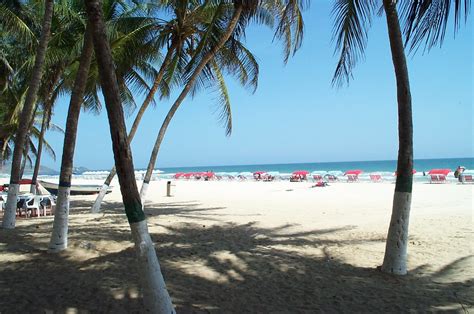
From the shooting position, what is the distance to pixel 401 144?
4.95 m

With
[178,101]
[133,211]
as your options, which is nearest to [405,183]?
[133,211]

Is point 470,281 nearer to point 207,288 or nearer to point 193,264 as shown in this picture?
point 207,288

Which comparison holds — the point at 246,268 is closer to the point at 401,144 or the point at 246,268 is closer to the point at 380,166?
the point at 401,144

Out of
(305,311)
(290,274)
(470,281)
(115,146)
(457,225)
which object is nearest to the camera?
(115,146)

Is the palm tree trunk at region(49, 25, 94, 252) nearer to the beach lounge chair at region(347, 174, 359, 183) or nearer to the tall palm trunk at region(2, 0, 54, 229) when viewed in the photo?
the tall palm trunk at region(2, 0, 54, 229)

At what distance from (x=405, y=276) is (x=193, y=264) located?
2781 mm

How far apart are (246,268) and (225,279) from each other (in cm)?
58

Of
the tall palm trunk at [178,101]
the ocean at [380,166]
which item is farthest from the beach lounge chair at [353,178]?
the ocean at [380,166]

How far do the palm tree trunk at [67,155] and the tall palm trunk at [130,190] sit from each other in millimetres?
2912

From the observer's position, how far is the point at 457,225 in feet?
28.5

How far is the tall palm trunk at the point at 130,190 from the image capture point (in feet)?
10.9

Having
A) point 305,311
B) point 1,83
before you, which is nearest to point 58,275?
point 305,311

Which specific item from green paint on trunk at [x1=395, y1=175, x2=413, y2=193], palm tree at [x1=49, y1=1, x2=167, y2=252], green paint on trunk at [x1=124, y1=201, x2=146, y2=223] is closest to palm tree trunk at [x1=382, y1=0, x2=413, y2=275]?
green paint on trunk at [x1=395, y1=175, x2=413, y2=193]

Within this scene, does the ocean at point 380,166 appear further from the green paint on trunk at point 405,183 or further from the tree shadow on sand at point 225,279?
the green paint on trunk at point 405,183
